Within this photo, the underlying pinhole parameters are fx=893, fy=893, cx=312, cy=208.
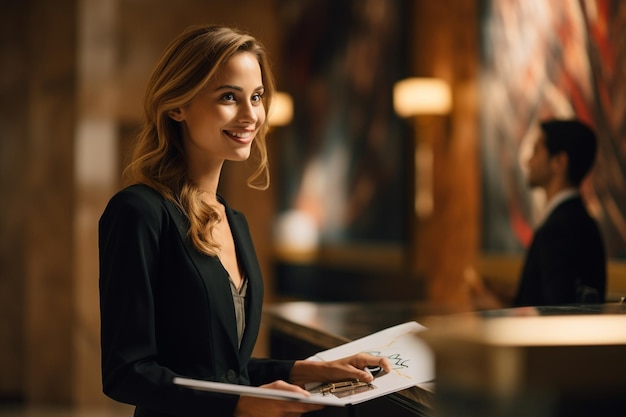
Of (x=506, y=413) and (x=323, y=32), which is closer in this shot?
(x=506, y=413)

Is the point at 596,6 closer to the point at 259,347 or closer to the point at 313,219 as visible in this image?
the point at 313,219

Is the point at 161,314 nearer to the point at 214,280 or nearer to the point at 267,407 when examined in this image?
the point at 214,280

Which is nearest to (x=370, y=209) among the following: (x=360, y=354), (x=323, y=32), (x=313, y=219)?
(x=313, y=219)

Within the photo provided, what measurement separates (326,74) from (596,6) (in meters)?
5.54

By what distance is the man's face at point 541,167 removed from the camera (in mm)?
4801

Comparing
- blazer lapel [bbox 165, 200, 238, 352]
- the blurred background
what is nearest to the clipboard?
blazer lapel [bbox 165, 200, 238, 352]

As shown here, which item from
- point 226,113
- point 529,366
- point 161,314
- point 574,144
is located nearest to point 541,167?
point 574,144

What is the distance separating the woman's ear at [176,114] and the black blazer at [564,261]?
2396mm

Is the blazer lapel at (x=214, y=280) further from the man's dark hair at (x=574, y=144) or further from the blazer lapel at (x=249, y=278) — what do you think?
the man's dark hair at (x=574, y=144)

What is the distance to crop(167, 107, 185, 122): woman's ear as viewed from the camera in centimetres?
251

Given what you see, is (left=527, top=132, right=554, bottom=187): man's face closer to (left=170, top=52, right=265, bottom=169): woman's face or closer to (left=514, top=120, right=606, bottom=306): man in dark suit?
(left=514, top=120, right=606, bottom=306): man in dark suit

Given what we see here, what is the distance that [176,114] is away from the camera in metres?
2.52

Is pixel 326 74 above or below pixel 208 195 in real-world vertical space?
above

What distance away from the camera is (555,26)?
638 centimetres
